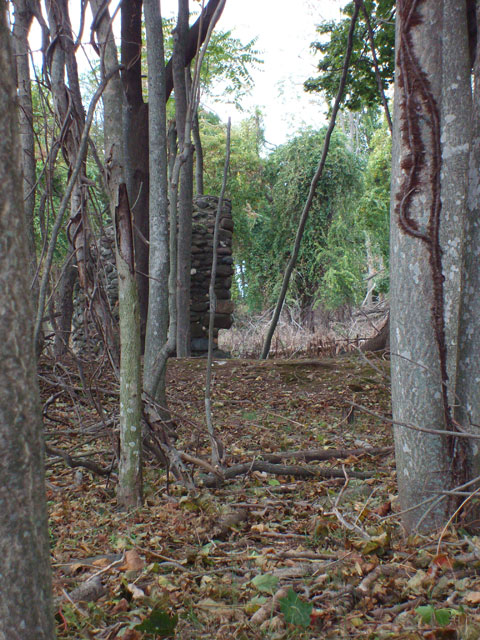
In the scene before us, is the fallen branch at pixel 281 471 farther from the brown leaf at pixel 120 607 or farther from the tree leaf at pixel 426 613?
the tree leaf at pixel 426 613

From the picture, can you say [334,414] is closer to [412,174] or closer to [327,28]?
[412,174]

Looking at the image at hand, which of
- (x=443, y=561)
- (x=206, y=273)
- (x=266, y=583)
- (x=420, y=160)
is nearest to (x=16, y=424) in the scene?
(x=266, y=583)

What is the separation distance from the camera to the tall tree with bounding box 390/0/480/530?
2449 mm

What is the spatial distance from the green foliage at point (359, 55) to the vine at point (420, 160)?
5207mm

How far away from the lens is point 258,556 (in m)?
2.37

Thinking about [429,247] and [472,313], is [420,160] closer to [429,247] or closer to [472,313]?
[429,247]

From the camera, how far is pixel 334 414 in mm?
5824

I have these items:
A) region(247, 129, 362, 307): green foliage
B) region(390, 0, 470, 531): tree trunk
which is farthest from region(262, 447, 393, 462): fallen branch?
region(247, 129, 362, 307): green foliage

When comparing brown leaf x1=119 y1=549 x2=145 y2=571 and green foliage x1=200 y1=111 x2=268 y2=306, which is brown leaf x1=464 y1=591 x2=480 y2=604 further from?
green foliage x1=200 y1=111 x2=268 y2=306

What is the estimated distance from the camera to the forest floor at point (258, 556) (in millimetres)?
1820

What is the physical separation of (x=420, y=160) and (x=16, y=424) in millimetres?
2066

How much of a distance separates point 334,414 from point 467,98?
3.84m

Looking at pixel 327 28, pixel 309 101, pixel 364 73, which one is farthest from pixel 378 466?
pixel 309 101

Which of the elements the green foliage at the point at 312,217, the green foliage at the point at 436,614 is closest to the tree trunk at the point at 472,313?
the green foliage at the point at 436,614
